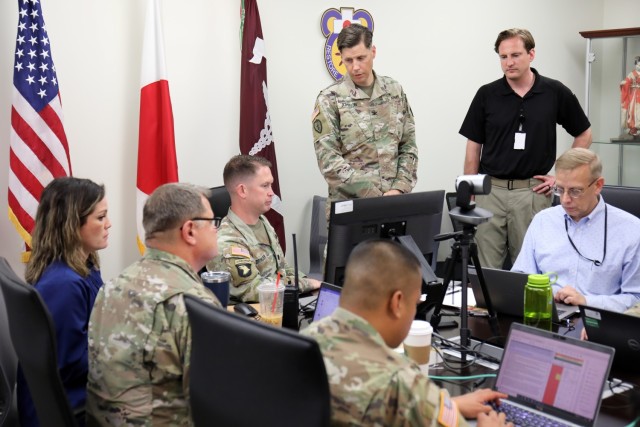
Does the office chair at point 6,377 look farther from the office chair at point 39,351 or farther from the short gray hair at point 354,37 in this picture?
the short gray hair at point 354,37

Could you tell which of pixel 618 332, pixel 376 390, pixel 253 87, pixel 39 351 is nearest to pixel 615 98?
pixel 253 87

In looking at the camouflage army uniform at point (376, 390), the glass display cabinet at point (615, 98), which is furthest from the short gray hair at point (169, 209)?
the glass display cabinet at point (615, 98)

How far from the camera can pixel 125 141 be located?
4176mm

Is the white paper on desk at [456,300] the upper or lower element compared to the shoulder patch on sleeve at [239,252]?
lower

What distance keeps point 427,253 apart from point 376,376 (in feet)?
4.57

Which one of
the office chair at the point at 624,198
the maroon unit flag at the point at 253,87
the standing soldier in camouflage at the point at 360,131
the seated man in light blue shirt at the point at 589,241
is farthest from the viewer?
Answer: the maroon unit flag at the point at 253,87

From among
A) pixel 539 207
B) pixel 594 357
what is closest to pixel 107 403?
pixel 594 357

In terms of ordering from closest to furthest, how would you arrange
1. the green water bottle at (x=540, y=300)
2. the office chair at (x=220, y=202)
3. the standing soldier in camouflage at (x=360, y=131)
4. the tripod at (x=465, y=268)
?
the tripod at (x=465, y=268) → the green water bottle at (x=540, y=300) → the office chair at (x=220, y=202) → the standing soldier in camouflage at (x=360, y=131)

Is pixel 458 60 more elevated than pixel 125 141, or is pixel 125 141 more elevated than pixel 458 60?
pixel 458 60

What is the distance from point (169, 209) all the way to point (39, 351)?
0.52 meters

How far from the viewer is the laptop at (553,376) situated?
5.44ft

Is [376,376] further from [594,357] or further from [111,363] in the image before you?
[111,363]

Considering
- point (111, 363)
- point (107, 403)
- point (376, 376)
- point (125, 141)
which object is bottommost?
point (107, 403)

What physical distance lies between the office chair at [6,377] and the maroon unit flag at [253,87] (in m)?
2.38
